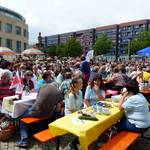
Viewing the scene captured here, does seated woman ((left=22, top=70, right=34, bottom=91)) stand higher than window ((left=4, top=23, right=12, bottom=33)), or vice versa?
window ((left=4, top=23, right=12, bottom=33))

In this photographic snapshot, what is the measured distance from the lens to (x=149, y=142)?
6504 mm

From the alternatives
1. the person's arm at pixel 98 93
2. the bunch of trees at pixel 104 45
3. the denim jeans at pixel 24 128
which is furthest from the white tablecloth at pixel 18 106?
the bunch of trees at pixel 104 45

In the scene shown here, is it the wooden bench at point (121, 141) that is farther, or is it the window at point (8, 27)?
the window at point (8, 27)

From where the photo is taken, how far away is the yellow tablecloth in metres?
4.51

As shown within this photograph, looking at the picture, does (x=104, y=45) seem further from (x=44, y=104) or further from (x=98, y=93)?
(x=44, y=104)

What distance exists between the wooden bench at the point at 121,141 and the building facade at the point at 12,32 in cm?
6798

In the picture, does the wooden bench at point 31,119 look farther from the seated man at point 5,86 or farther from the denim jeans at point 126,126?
the denim jeans at point 126,126

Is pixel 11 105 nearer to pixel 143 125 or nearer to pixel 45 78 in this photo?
pixel 45 78

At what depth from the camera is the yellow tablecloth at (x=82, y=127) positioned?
4508mm

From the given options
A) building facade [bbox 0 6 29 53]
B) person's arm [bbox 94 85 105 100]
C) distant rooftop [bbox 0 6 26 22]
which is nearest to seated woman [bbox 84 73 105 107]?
person's arm [bbox 94 85 105 100]

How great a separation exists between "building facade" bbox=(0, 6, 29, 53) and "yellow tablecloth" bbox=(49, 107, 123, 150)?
223 feet

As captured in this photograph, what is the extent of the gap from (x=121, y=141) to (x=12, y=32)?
7276 cm

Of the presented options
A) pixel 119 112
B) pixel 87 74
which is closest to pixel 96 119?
pixel 119 112

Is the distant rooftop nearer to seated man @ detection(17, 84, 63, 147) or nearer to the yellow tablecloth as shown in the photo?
seated man @ detection(17, 84, 63, 147)
